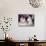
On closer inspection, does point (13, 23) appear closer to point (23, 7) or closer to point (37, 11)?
point (23, 7)

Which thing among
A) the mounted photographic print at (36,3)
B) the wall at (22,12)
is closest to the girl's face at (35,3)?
the mounted photographic print at (36,3)

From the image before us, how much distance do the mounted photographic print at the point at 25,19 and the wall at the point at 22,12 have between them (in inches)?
3.6

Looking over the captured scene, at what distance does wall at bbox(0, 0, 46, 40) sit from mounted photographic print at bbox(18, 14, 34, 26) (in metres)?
0.09

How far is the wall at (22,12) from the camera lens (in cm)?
389

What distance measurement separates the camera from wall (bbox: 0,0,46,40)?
153 inches

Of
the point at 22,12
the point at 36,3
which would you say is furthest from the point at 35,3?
the point at 22,12

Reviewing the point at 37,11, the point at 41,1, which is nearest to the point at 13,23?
the point at 37,11

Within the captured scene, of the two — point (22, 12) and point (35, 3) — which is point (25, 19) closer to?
point (22, 12)

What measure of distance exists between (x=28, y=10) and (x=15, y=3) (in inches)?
17.8

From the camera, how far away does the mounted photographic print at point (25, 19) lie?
154 inches

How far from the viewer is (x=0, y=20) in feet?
12.9

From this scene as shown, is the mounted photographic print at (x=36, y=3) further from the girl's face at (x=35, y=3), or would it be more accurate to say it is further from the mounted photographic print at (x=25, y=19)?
the mounted photographic print at (x=25, y=19)

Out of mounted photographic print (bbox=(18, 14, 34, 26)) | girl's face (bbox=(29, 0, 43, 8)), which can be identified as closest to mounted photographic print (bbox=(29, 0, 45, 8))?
girl's face (bbox=(29, 0, 43, 8))

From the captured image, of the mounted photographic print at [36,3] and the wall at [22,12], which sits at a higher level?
the mounted photographic print at [36,3]
